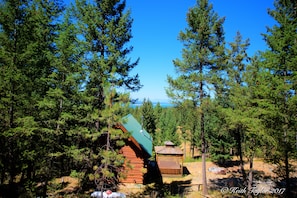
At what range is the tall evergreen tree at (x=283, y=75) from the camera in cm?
1243

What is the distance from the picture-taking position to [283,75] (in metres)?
13.2

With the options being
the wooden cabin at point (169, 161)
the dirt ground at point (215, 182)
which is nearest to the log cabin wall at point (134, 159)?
the dirt ground at point (215, 182)

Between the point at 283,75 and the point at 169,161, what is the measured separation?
924 inches

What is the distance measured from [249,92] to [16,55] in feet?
54.7

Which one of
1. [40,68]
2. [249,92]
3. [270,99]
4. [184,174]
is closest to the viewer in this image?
[270,99]

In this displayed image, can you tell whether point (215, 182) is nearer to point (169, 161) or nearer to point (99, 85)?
point (169, 161)

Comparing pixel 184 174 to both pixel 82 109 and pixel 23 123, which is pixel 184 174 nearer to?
pixel 82 109

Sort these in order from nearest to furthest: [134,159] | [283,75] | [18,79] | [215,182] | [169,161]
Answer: [18,79] < [283,75] < [134,159] < [215,182] < [169,161]

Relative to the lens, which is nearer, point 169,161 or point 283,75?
point 283,75

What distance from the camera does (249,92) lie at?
16406 millimetres

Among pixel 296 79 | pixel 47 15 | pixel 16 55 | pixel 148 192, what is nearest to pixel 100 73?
pixel 16 55

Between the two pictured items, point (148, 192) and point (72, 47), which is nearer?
point (72, 47)

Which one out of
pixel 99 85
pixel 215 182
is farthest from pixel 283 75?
pixel 215 182

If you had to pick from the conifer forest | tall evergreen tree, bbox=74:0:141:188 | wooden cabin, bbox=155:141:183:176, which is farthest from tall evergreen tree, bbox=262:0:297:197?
wooden cabin, bbox=155:141:183:176
